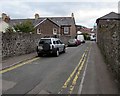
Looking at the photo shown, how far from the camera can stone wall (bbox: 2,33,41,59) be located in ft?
63.4

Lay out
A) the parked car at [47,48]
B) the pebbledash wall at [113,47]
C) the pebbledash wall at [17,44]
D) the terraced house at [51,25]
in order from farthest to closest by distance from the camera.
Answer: the terraced house at [51,25] → the parked car at [47,48] → the pebbledash wall at [17,44] → the pebbledash wall at [113,47]

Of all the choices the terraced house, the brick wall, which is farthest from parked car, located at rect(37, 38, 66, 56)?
the brick wall

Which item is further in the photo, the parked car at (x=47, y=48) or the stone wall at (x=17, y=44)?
the parked car at (x=47, y=48)

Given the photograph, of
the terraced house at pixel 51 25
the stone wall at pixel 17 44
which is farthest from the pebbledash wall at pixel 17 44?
the terraced house at pixel 51 25

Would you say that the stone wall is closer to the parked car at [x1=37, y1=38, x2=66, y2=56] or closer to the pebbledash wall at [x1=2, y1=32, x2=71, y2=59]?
the pebbledash wall at [x1=2, y1=32, x2=71, y2=59]

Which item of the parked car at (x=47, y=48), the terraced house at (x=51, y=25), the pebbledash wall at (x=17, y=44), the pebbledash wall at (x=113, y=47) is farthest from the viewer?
the terraced house at (x=51, y=25)

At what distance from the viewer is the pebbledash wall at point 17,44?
760 inches

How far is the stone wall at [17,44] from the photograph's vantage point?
63.4 feet

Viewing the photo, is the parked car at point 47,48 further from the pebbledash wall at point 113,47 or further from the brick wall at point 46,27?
the brick wall at point 46,27

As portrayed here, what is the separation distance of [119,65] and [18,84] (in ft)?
12.7

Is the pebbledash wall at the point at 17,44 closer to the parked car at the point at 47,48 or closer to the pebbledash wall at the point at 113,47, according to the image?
the parked car at the point at 47,48

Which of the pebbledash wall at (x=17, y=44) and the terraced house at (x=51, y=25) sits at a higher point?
the terraced house at (x=51, y=25)

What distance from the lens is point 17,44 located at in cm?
2214

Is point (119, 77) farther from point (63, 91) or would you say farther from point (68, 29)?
point (68, 29)
